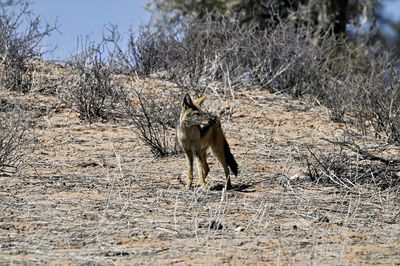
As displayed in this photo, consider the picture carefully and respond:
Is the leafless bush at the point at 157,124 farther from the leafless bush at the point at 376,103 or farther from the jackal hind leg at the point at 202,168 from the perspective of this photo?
the leafless bush at the point at 376,103

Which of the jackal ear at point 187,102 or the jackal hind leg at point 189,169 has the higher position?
the jackal ear at point 187,102

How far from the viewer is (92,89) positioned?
13.2m

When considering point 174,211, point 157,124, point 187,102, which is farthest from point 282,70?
point 174,211

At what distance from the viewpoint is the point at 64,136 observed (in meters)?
12.1

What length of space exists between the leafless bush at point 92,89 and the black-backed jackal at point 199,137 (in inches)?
146

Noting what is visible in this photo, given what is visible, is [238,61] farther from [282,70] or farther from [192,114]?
[192,114]

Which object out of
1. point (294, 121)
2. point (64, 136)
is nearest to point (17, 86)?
point (64, 136)

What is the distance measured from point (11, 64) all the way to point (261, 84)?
4522 mm

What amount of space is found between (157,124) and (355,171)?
3.26 metres

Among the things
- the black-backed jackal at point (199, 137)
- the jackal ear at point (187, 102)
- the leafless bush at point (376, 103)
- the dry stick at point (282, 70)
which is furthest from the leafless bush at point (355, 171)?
the dry stick at point (282, 70)

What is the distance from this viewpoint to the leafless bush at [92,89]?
13078mm

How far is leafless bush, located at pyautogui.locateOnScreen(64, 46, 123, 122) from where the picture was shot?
13078 millimetres

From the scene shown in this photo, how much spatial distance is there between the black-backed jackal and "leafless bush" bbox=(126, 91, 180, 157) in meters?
1.62

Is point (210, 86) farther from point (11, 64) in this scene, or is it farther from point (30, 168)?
point (30, 168)
